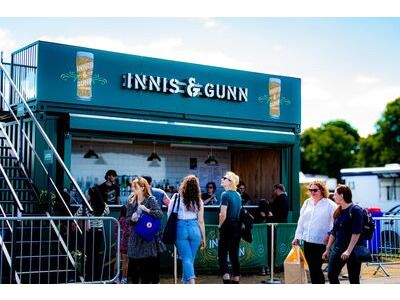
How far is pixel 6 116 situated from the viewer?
13.4 meters

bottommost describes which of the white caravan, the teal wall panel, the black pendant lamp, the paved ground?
the paved ground

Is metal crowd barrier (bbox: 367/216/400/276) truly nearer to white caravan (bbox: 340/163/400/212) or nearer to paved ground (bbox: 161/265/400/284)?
paved ground (bbox: 161/265/400/284)

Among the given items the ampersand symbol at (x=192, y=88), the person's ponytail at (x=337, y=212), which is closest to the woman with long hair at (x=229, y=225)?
the person's ponytail at (x=337, y=212)

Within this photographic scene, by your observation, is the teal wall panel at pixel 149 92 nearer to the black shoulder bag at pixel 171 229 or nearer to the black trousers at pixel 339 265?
the black shoulder bag at pixel 171 229

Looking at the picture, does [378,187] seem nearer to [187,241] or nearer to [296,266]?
[296,266]

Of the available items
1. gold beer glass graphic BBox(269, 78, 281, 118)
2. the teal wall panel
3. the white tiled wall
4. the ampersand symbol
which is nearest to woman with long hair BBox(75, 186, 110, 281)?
the teal wall panel

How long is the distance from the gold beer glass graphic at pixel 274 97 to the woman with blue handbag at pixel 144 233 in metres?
7.89

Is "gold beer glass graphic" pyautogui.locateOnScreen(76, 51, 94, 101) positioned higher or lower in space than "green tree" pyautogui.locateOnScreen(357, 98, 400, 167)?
lower

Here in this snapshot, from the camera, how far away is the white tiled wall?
15352mm

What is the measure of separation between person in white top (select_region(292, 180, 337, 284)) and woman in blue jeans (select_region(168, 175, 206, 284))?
5.00 ft

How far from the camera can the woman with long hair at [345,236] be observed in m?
8.66

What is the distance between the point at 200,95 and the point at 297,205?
3.86 m
